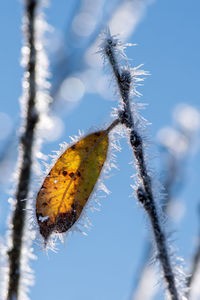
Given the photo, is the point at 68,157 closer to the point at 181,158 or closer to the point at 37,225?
the point at 37,225

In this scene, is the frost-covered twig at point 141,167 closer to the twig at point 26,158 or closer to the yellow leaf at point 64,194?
the yellow leaf at point 64,194

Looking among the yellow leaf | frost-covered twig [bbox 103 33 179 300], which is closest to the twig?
the yellow leaf

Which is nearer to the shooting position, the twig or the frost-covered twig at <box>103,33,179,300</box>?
the frost-covered twig at <box>103,33,179,300</box>

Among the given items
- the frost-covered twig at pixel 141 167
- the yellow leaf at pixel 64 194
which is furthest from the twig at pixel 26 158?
the frost-covered twig at pixel 141 167

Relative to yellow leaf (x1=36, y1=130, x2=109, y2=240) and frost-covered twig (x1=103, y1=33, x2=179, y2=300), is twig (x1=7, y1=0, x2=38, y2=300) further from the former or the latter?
frost-covered twig (x1=103, y1=33, x2=179, y2=300)

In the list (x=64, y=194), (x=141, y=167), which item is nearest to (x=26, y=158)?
(x=64, y=194)

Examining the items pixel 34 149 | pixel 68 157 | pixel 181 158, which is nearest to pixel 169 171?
pixel 181 158
